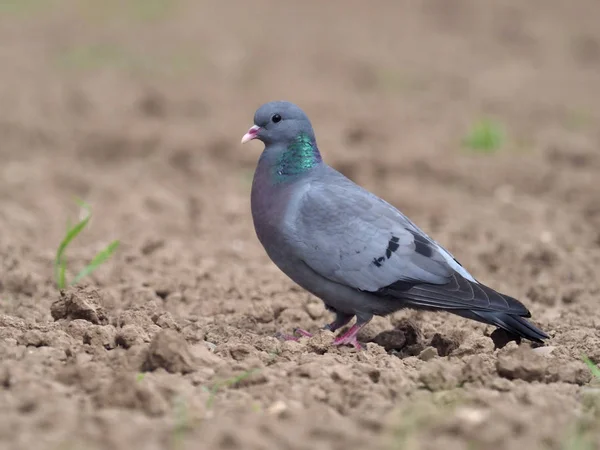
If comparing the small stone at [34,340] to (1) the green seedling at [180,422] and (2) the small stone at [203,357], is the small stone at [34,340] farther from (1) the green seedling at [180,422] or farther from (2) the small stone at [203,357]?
(1) the green seedling at [180,422]

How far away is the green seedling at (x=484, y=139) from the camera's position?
388 inches

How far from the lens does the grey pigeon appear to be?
5035 millimetres

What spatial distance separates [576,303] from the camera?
6180mm

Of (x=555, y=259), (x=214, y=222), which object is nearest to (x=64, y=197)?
(x=214, y=222)

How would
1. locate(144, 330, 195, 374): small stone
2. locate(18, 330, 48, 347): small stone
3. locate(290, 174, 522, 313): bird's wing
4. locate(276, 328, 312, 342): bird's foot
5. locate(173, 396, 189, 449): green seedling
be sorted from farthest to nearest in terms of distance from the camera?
1. locate(276, 328, 312, 342): bird's foot
2. locate(290, 174, 522, 313): bird's wing
3. locate(18, 330, 48, 347): small stone
4. locate(144, 330, 195, 374): small stone
5. locate(173, 396, 189, 449): green seedling

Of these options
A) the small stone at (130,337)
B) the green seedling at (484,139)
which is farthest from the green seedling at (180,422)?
the green seedling at (484,139)

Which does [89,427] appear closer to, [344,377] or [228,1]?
[344,377]

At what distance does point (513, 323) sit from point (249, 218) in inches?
140

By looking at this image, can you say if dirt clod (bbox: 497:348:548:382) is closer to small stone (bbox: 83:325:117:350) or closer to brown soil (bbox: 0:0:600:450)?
brown soil (bbox: 0:0:600:450)

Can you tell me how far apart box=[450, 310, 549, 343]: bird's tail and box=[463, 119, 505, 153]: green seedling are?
4.99 meters

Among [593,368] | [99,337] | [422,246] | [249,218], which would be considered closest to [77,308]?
[99,337]

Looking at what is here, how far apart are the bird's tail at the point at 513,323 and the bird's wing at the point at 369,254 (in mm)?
121

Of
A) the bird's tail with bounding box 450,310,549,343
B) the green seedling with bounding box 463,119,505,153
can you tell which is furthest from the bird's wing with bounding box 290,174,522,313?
the green seedling with bounding box 463,119,505,153

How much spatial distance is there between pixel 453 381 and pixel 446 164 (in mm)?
5322
